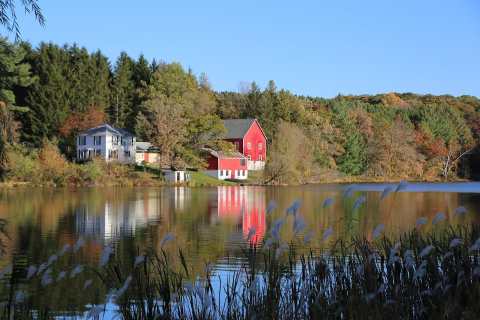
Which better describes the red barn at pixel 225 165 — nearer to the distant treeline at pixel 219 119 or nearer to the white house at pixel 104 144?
the distant treeline at pixel 219 119

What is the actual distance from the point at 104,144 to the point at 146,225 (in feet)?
135

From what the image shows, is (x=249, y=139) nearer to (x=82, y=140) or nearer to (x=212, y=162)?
(x=212, y=162)

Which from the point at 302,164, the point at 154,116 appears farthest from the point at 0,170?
the point at 302,164

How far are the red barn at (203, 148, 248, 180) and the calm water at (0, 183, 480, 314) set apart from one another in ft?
77.1

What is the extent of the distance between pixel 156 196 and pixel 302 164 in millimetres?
30042

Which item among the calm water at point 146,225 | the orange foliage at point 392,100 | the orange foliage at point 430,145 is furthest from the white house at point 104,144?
the orange foliage at point 392,100

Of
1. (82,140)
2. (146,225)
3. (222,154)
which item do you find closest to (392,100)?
(222,154)

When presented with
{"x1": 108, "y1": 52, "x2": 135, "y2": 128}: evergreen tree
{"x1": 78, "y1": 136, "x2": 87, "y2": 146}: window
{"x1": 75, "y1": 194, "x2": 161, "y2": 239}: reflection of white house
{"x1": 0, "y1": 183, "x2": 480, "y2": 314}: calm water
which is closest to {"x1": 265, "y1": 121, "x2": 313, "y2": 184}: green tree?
{"x1": 108, "y1": 52, "x2": 135, "y2": 128}: evergreen tree

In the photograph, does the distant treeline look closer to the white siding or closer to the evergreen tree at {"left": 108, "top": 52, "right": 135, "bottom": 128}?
the evergreen tree at {"left": 108, "top": 52, "right": 135, "bottom": 128}

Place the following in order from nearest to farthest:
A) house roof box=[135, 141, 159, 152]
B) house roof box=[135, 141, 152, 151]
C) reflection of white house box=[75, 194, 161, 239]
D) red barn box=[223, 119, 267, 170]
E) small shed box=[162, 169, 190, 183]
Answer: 1. reflection of white house box=[75, 194, 161, 239]
2. small shed box=[162, 169, 190, 183]
3. house roof box=[135, 141, 159, 152]
4. house roof box=[135, 141, 152, 151]
5. red barn box=[223, 119, 267, 170]

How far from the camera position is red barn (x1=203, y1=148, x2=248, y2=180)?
68.5 meters

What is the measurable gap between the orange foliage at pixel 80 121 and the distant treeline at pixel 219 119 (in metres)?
0.10

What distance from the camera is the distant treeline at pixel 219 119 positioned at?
6556 cm

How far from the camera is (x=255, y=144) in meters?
77.3
